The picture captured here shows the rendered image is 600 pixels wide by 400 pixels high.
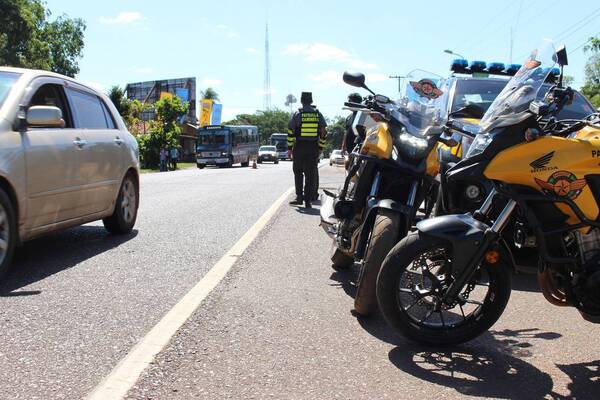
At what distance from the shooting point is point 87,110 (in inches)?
247

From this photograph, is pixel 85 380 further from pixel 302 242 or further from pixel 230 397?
pixel 302 242

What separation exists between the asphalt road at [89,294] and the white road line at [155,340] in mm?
59

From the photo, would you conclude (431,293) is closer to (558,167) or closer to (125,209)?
(558,167)

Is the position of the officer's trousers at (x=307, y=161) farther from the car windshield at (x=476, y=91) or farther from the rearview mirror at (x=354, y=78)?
the rearview mirror at (x=354, y=78)

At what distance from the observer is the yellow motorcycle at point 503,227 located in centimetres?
317

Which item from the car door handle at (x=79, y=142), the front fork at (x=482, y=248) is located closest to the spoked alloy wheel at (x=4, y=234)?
the car door handle at (x=79, y=142)

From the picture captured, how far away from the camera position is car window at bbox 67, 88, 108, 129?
598cm

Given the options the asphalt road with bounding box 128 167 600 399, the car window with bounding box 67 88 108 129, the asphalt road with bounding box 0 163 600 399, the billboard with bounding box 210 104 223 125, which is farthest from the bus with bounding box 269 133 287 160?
the asphalt road with bounding box 128 167 600 399

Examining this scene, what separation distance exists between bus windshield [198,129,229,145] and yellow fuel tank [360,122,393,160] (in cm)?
3665

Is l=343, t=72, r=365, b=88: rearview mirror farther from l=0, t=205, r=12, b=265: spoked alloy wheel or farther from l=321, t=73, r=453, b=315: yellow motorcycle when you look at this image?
l=0, t=205, r=12, b=265: spoked alloy wheel

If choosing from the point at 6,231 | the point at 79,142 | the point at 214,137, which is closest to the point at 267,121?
the point at 214,137

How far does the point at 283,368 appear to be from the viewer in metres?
3.13

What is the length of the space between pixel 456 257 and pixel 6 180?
3.47m

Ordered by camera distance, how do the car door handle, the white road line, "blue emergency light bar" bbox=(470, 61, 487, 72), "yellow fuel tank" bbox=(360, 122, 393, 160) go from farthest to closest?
"blue emergency light bar" bbox=(470, 61, 487, 72) → the car door handle → "yellow fuel tank" bbox=(360, 122, 393, 160) → the white road line
